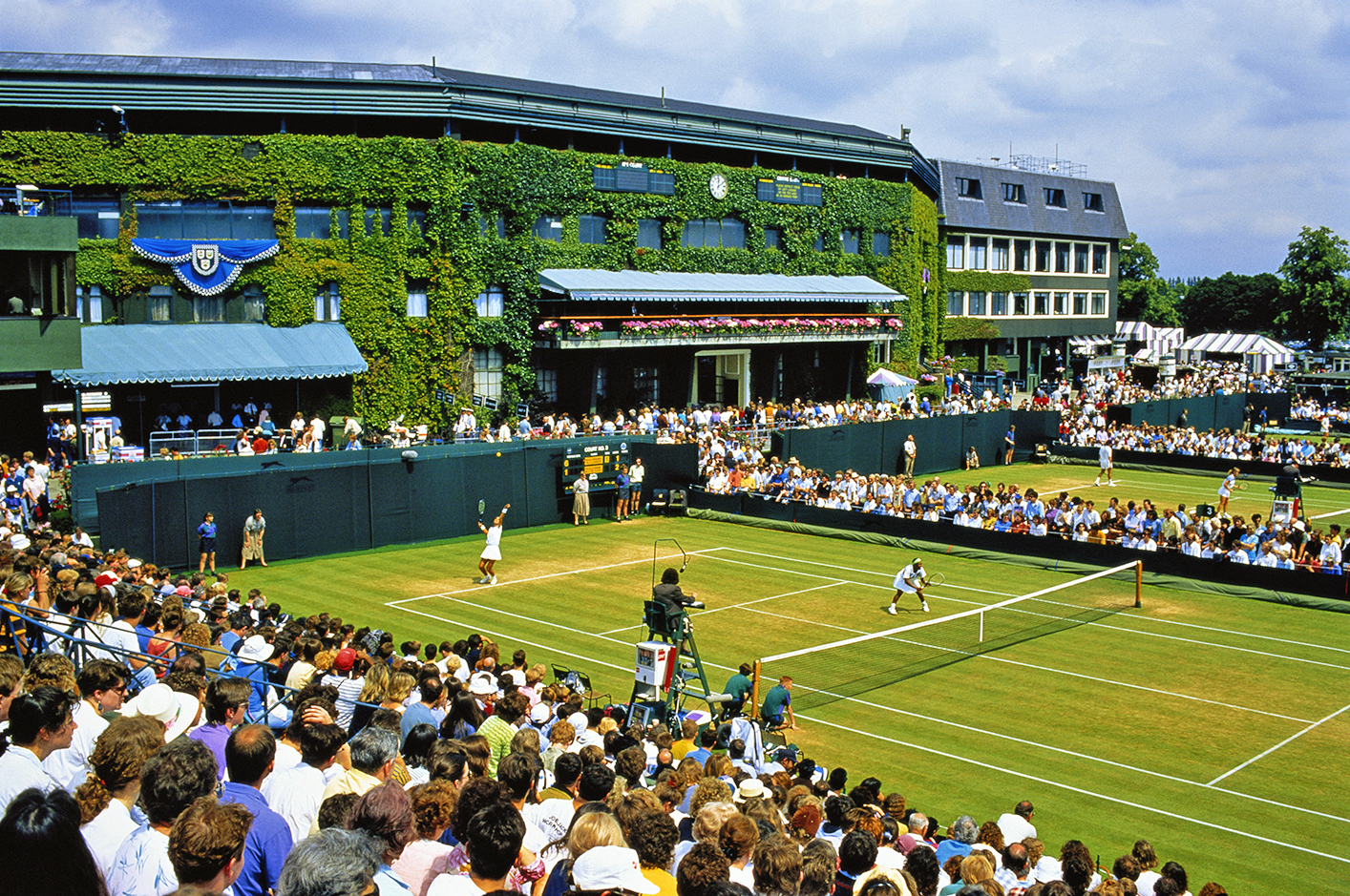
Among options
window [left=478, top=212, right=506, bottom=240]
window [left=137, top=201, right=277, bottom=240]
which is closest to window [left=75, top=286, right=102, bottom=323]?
window [left=137, top=201, right=277, bottom=240]

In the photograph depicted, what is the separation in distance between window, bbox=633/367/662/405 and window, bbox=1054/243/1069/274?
39.2 metres

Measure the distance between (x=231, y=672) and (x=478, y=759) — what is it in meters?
5.11

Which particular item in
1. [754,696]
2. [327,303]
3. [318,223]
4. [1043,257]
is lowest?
[754,696]

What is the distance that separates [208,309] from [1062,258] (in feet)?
197

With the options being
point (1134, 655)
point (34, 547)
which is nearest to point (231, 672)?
point (34, 547)

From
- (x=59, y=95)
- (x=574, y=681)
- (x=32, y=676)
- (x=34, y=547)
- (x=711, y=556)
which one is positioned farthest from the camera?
(x=59, y=95)

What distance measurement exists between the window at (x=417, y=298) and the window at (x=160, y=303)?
9.30 metres

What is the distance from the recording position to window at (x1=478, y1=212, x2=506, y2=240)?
164ft

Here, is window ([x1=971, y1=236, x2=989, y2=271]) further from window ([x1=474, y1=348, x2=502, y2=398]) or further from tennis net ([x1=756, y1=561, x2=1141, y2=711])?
tennis net ([x1=756, y1=561, x2=1141, y2=711])

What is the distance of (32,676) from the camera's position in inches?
328

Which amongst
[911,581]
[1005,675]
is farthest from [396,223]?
[1005,675]

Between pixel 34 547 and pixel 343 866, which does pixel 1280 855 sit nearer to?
pixel 343 866

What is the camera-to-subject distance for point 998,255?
77.9 meters

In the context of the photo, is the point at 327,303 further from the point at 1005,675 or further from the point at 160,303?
the point at 1005,675
